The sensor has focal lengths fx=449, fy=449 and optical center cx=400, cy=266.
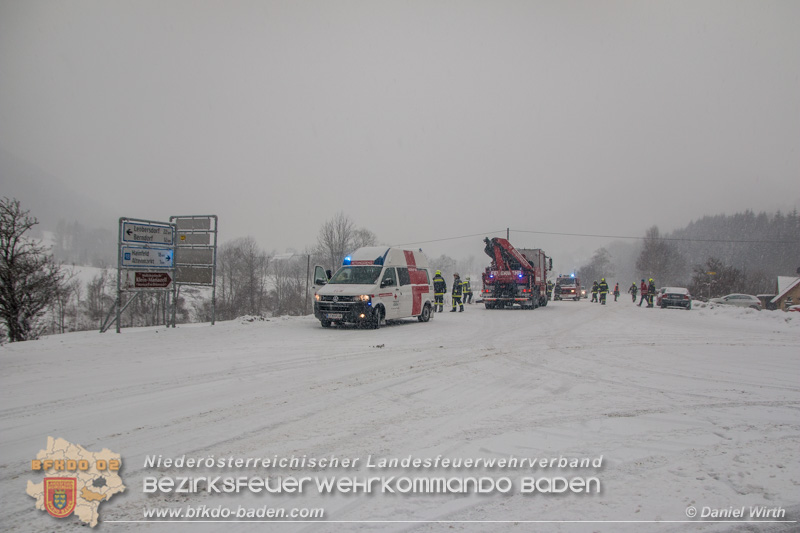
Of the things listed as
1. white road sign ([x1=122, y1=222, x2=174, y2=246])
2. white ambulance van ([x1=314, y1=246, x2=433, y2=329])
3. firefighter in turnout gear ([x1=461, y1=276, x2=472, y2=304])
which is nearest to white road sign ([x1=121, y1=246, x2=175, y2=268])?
white road sign ([x1=122, y1=222, x2=174, y2=246])

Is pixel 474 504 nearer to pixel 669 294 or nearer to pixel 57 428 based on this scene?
pixel 57 428

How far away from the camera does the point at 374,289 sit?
13969mm

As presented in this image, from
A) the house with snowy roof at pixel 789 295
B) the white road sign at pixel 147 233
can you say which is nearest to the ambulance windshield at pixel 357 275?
the white road sign at pixel 147 233

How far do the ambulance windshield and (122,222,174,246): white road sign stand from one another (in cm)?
509

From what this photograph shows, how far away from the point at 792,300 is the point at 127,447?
66594mm

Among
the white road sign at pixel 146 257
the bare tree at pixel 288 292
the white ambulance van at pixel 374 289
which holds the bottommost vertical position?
the bare tree at pixel 288 292

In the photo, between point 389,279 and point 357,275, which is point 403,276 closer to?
point 389,279

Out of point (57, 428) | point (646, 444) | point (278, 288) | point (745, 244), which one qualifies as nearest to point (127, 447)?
point (57, 428)

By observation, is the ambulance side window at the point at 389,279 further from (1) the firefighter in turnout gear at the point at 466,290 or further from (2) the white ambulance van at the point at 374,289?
(1) the firefighter in turnout gear at the point at 466,290

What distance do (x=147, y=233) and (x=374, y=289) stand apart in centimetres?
670

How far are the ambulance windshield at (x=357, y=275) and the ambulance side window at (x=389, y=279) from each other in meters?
0.25

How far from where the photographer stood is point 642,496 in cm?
312

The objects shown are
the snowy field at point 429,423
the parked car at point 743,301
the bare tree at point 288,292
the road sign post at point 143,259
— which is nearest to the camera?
the snowy field at point 429,423

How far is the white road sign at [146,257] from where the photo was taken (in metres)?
12.1
